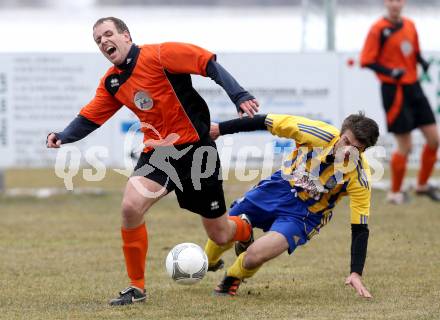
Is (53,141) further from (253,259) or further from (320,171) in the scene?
(320,171)

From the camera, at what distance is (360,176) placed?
6.14 metres

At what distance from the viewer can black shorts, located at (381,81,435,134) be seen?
1063 cm

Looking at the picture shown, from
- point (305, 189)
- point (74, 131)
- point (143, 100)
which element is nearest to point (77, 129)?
point (74, 131)

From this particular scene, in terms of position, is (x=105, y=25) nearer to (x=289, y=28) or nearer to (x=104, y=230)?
(x=104, y=230)

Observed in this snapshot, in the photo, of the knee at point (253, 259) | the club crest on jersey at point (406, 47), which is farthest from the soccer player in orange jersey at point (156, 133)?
the club crest on jersey at point (406, 47)

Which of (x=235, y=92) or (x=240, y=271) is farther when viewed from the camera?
(x=240, y=271)

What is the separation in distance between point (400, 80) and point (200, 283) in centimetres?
470

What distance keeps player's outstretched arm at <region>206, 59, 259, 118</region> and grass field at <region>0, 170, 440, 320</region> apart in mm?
1130

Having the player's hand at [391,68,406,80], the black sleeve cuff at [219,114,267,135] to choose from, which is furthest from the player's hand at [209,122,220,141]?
the player's hand at [391,68,406,80]

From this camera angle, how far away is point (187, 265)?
613cm

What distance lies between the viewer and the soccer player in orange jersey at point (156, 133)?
5941mm

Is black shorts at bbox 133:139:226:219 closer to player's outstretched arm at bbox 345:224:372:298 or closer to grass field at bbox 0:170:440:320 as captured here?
grass field at bbox 0:170:440:320

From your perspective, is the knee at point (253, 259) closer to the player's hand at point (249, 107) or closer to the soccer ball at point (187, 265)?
the soccer ball at point (187, 265)

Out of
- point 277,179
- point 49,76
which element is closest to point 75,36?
point 49,76
